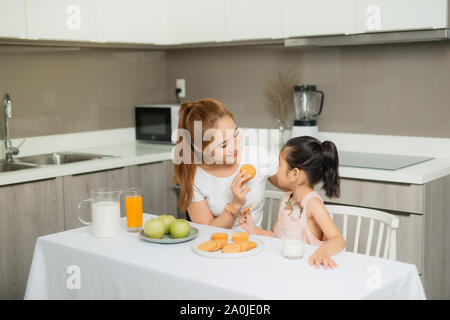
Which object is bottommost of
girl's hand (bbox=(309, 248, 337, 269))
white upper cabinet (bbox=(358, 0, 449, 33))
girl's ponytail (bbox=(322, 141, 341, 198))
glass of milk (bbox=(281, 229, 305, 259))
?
girl's hand (bbox=(309, 248, 337, 269))

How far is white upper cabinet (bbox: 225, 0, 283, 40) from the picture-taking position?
3.21 meters

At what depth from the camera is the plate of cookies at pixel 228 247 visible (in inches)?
63.8

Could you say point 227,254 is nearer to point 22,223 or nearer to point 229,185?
point 229,185

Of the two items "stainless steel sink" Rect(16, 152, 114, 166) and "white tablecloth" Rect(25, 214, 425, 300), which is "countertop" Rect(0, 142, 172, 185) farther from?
Answer: "white tablecloth" Rect(25, 214, 425, 300)

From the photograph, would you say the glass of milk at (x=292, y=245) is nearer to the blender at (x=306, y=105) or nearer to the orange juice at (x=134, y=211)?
the orange juice at (x=134, y=211)

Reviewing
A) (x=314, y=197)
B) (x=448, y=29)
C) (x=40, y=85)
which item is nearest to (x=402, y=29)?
(x=448, y=29)

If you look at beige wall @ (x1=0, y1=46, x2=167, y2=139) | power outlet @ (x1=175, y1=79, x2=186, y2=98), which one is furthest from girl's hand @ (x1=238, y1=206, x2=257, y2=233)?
power outlet @ (x1=175, y1=79, x2=186, y2=98)

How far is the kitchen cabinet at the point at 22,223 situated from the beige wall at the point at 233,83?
0.67m

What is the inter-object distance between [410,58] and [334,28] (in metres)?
0.46

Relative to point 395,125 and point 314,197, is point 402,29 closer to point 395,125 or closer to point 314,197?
point 395,125

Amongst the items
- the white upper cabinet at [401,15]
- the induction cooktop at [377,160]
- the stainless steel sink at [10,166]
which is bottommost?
the stainless steel sink at [10,166]

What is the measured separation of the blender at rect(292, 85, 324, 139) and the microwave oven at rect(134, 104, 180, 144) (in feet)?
2.63

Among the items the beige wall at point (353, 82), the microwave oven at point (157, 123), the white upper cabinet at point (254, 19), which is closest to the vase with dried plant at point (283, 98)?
the beige wall at point (353, 82)

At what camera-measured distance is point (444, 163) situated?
9.38 ft
